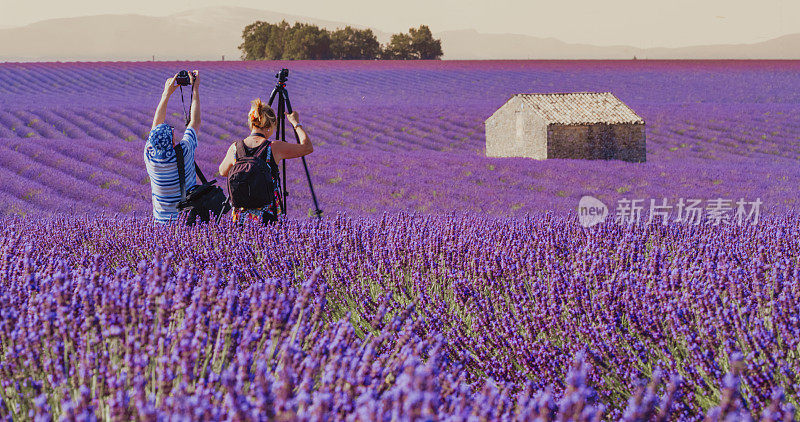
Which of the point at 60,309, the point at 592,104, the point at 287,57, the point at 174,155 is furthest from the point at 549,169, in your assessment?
the point at 287,57

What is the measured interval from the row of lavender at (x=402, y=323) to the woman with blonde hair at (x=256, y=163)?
5.8 inches

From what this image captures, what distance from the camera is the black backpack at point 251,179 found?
3.31m

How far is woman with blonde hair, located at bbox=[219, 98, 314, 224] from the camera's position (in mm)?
3320

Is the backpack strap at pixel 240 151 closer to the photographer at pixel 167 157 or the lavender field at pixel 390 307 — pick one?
the photographer at pixel 167 157

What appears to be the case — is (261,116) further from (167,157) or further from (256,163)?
(167,157)

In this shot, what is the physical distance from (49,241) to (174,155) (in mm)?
828

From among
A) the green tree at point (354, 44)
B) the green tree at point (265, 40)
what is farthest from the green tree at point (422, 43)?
the green tree at point (265, 40)

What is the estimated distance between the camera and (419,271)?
2.97 m

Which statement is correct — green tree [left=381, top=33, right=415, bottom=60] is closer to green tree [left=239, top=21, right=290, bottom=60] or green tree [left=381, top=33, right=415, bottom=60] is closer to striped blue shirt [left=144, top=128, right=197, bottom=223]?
green tree [left=239, top=21, right=290, bottom=60]

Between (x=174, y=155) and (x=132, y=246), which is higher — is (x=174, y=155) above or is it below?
above

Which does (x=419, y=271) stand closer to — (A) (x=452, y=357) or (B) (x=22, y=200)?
(A) (x=452, y=357)

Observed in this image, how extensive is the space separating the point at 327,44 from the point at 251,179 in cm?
3111

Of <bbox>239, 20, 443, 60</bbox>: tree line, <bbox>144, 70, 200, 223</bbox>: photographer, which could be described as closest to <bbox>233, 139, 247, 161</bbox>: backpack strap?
<bbox>144, 70, 200, 223</bbox>: photographer

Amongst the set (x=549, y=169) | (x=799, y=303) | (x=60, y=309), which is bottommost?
(x=549, y=169)
